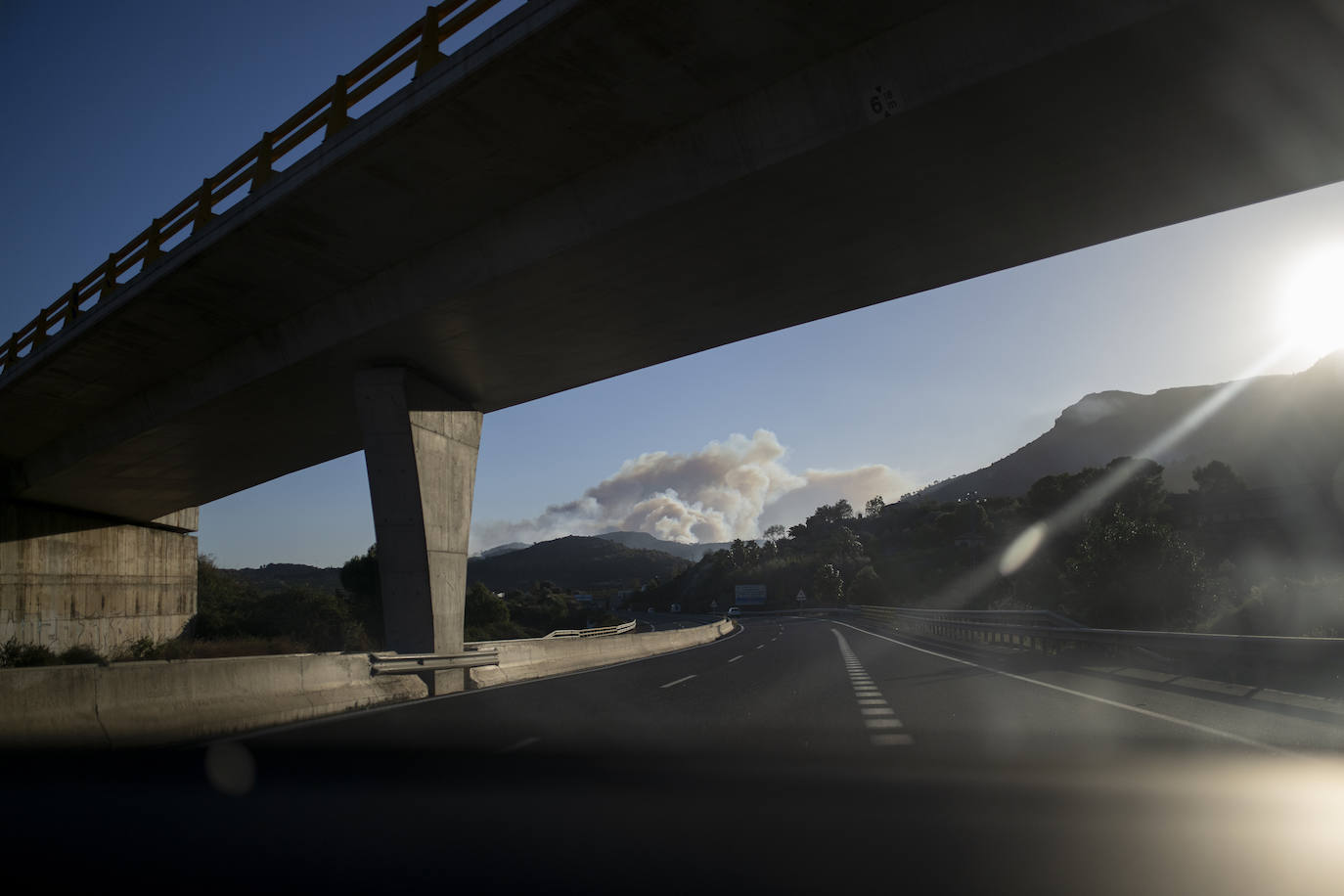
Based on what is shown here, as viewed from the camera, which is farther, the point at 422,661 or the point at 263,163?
the point at 422,661

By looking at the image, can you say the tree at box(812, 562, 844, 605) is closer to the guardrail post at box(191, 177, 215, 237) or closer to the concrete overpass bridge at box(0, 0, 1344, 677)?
the concrete overpass bridge at box(0, 0, 1344, 677)

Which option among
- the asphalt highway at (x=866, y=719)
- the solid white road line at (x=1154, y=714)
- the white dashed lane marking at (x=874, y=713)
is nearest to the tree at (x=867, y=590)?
the solid white road line at (x=1154, y=714)

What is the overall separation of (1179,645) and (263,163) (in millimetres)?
16081

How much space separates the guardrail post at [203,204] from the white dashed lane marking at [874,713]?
13.3 m

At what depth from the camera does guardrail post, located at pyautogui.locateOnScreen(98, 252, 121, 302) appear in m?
17.0

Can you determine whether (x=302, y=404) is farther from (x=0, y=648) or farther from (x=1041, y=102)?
(x=1041, y=102)

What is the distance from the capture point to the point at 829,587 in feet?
460

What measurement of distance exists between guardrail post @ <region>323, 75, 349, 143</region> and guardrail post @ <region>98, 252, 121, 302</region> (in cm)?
720

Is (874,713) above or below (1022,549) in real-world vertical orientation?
below

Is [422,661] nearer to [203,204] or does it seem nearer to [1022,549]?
[203,204]

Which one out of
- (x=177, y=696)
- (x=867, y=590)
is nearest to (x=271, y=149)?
(x=177, y=696)

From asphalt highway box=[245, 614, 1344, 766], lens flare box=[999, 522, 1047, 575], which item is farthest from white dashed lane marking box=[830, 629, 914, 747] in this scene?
lens flare box=[999, 522, 1047, 575]

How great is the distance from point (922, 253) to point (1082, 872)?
10.2 metres

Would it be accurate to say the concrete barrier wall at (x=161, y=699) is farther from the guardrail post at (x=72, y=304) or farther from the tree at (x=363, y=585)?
the tree at (x=363, y=585)
